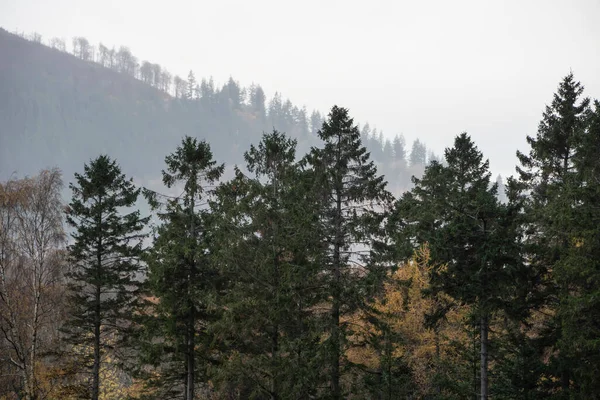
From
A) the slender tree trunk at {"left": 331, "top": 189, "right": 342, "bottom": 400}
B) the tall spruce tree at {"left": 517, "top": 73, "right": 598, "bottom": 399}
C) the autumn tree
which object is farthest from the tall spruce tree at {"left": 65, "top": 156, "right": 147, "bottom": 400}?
the tall spruce tree at {"left": 517, "top": 73, "right": 598, "bottom": 399}

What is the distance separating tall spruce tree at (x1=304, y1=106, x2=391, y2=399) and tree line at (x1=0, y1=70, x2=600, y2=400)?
7 centimetres

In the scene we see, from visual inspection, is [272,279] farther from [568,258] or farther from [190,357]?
[568,258]

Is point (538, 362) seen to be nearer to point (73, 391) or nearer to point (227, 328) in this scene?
point (227, 328)

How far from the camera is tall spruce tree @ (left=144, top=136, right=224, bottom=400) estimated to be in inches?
599

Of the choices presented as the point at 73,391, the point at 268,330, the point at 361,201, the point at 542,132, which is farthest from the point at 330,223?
the point at 73,391

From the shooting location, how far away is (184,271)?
622 inches

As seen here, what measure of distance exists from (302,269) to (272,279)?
102 cm

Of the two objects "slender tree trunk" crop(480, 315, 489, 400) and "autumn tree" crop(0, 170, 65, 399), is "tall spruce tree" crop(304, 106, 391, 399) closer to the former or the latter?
"slender tree trunk" crop(480, 315, 489, 400)

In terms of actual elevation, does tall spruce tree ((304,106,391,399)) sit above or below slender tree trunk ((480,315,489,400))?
above

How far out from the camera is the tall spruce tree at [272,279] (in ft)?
41.6

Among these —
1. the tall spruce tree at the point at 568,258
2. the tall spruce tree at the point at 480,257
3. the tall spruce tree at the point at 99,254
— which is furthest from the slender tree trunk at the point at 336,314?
the tall spruce tree at the point at 99,254

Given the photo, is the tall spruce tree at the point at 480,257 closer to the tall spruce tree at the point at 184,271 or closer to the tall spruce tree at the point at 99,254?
the tall spruce tree at the point at 184,271

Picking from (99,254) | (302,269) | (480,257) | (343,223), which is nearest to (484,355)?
(480,257)

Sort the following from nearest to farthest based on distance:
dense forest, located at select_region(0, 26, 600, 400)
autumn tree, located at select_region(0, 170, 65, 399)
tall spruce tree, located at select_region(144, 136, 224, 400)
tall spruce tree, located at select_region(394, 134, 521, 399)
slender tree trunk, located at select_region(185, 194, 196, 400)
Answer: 1. dense forest, located at select_region(0, 26, 600, 400)
2. tall spruce tree, located at select_region(394, 134, 521, 399)
3. tall spruce tree, located at select_region(144, 136, 224, 400)
4. autumn tree, located at select_region(0, 170, 65, 399)
5. slender tree trunk, located at select_region(185, 194, 196, 400)
